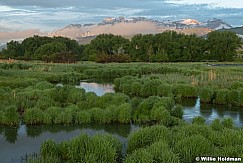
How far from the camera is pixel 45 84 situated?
24.7m

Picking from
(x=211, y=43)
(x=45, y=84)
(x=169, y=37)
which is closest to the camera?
(x=45, y=84)

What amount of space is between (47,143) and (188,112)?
10.9 metres

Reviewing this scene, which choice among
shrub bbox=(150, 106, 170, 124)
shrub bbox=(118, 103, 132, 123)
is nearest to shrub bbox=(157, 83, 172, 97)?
shrub bbox=(150, 106, 170, 124)

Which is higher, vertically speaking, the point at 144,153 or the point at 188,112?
the point at 144,153

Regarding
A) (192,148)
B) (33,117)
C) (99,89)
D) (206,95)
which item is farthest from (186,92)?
(192,148)

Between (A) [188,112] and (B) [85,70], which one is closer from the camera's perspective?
(A) [188,112]

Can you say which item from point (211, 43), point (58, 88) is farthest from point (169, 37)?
point (58, 88)

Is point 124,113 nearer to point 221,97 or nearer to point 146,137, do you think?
point 146,137

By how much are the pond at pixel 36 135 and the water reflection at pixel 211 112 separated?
4.70 m

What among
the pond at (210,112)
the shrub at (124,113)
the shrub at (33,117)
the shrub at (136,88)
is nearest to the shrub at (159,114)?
the shrub at (124,113)

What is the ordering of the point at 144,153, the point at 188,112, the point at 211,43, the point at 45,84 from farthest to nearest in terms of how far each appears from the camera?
1. the point at 211,43
2. the point at 45,84
3. the point at 188,112
4. the point at 144,153

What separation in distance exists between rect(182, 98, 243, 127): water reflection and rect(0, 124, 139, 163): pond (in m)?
4.70

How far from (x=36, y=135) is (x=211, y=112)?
10601 millimetres

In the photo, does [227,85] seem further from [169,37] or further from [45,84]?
[169,37]
